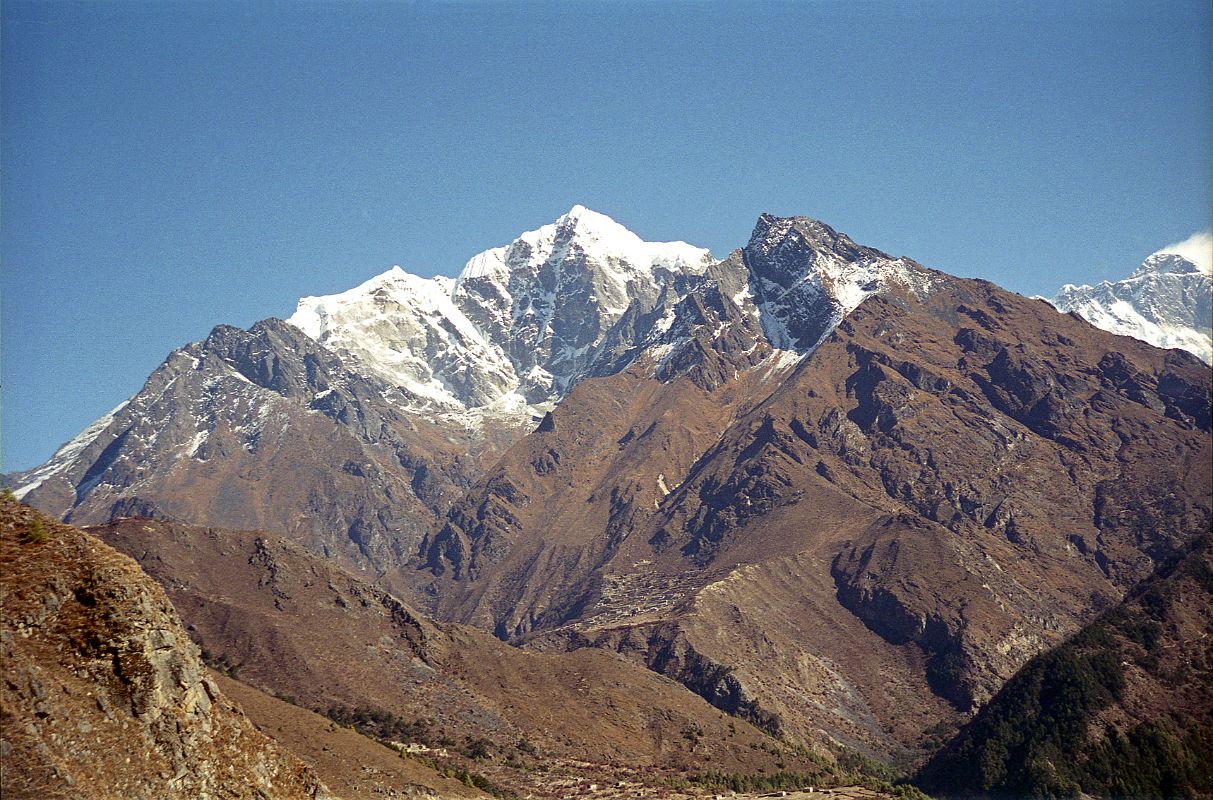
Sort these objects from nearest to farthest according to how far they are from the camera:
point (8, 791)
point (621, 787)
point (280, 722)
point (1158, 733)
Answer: point (8, 791) < point (280, 722) < point (621, 787) < point (1158, 733)

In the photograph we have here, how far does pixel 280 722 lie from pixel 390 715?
59.5 m

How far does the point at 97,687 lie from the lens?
179 ft

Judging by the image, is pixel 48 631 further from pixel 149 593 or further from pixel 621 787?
pixel 621 787

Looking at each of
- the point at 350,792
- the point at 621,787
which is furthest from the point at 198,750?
the point at 621,787

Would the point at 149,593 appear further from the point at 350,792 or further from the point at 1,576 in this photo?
Result: the point at 350,792

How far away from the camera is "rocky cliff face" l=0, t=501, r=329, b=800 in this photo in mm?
50250

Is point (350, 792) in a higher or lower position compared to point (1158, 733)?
lower

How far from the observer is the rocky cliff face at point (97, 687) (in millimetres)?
50250

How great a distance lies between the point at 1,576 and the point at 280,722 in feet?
277

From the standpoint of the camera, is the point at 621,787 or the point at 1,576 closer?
the point at 1,576

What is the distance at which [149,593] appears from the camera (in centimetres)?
5888

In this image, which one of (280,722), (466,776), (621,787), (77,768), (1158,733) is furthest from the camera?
(1158,733)

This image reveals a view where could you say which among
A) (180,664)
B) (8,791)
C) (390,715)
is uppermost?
(180,664)

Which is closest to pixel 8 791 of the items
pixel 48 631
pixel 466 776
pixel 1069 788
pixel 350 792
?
pixel 48 631
